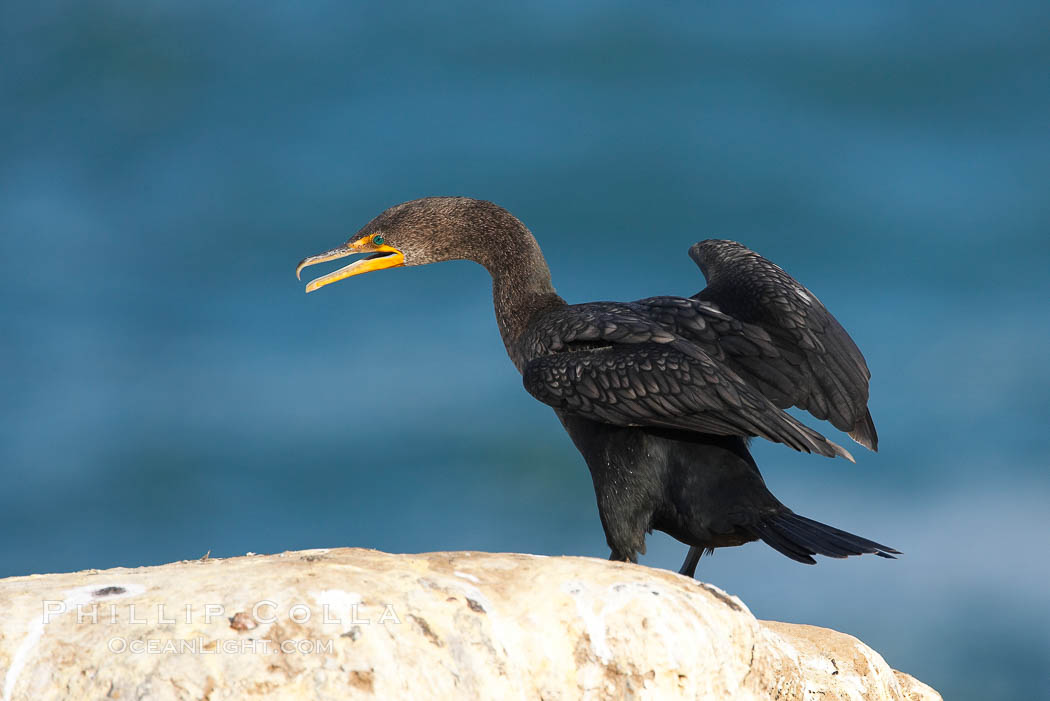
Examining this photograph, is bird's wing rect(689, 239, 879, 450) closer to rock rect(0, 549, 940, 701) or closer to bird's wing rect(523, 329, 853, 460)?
bird's wing rect(523, 329, 853, 460)

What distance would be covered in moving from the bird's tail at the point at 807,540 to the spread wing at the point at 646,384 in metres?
0.38

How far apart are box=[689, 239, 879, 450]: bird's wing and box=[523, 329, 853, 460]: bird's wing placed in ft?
1.45

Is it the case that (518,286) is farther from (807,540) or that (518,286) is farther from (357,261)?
(807,540)

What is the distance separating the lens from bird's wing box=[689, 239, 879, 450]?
6547 mm

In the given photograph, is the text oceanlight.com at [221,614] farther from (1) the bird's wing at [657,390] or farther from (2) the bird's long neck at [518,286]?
(2) the bird's long neck at [518,286]

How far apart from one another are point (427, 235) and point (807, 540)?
3.28 m

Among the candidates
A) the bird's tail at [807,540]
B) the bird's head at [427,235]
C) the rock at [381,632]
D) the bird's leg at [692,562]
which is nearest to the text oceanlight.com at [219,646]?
the rock at [381,632]

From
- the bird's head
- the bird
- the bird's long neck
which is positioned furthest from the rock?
the bird's head

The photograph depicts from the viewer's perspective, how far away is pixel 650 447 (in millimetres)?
6211

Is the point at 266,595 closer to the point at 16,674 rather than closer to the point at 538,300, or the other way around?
the point at 16,674

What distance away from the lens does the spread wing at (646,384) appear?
579 cm

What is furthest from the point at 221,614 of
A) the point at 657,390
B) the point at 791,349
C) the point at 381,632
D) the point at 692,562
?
the point at 791,349

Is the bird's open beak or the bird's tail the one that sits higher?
the bird's open beak

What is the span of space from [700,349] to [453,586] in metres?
2.36
